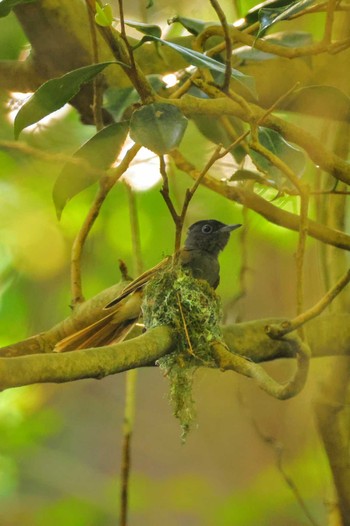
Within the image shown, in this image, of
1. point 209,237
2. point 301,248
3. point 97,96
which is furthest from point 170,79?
point 301,248

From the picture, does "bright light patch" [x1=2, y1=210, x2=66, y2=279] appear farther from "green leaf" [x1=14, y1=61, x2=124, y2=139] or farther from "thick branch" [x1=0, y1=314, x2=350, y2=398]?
"green leaf" [x1=14, y1=61, x2=124, y2=139]

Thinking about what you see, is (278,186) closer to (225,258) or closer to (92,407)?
(225,258)

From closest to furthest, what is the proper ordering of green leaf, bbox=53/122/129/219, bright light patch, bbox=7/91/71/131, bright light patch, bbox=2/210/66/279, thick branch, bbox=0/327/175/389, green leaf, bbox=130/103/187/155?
thick branch, bbox=0/327/175/389 < green leaf, bbox=130/103/187/155 < green leaf, bbox=53/122/129/219 < bright light patch, bbox=7/91/71/131 < bright light patch, bbox=2/210/66/279

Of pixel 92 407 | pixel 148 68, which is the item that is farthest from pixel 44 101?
pixel 92 407

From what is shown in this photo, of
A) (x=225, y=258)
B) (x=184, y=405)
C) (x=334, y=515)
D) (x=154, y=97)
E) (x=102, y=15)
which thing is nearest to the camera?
(x=102, y=15)

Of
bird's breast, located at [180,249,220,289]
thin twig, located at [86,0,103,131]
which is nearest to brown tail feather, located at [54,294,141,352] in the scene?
bird's breast, located at [180,249,220,289]

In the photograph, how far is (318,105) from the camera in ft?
4.25

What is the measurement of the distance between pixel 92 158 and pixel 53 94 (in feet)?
0.35

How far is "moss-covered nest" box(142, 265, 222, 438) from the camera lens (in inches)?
38.4

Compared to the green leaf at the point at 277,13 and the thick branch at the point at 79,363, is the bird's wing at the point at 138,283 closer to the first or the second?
the thick branch at the point at 79,363

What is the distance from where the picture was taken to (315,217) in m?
1.47

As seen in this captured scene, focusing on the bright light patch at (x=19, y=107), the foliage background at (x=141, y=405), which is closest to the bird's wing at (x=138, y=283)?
the foliage background at (x=141, y=405)

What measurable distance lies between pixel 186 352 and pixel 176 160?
0.35 metres

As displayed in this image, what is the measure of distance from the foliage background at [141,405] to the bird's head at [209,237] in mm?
122
